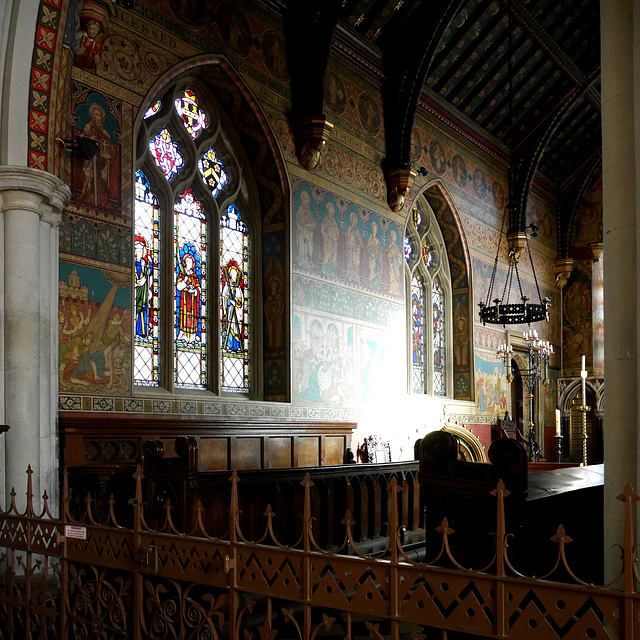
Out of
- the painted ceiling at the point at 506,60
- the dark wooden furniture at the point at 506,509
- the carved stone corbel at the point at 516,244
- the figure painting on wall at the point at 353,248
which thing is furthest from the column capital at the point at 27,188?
the carved stone corbel at the point at 516,244

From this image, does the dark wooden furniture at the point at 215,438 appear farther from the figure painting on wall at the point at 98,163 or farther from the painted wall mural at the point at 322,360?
the figure painting on wall at the point at 98,163

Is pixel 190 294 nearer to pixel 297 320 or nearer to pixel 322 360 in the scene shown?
pixel 297 320

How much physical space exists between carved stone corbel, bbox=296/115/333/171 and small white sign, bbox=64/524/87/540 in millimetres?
6891

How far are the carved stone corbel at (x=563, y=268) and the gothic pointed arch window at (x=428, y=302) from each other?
16.3 ft

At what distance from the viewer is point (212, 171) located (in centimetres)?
934

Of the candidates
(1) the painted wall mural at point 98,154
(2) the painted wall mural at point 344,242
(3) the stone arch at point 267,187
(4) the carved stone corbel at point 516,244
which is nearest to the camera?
(1) the painted wall mural at point 98,154

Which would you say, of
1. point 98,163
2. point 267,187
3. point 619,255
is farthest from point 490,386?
point 619,255

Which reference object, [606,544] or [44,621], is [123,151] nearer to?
[44,621]

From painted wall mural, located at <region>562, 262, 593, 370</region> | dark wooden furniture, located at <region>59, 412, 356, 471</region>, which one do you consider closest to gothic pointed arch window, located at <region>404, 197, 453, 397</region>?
dark wooden furniture, located at <region>59, 412, 356, 471</region>

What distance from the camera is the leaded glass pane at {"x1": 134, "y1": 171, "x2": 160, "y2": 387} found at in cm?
799

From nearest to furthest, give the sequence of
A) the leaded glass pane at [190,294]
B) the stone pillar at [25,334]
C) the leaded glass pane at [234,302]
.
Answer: the stone pillar at [25,334] < the leaded glass pane at [190,294] < the leaded glass pane at [234,302]

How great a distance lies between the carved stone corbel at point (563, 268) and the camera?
1814 centimetres

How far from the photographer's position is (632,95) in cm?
299

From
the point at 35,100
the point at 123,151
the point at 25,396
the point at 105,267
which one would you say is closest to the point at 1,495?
the point at 25,396
